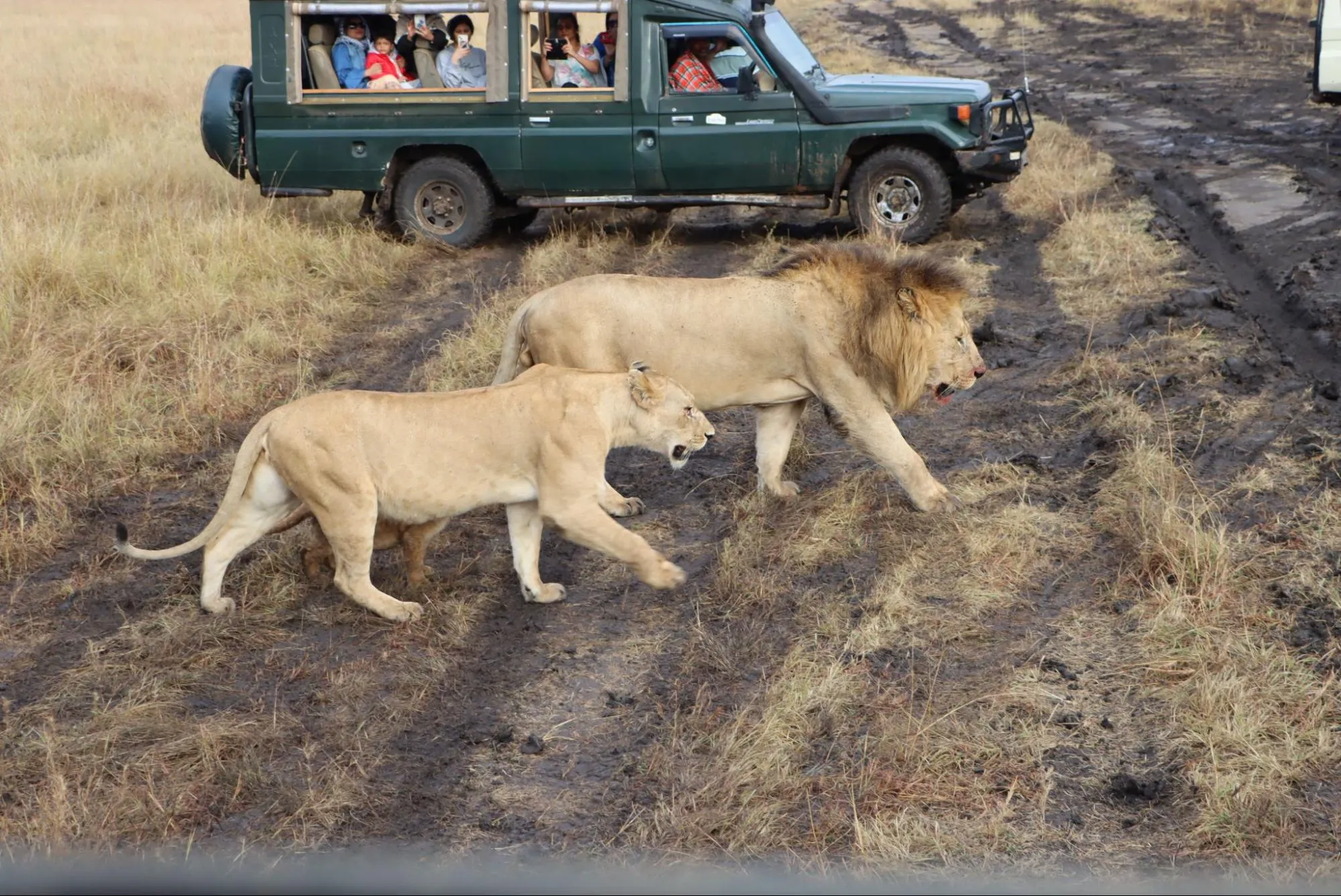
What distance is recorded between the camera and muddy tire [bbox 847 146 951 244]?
10086 mm

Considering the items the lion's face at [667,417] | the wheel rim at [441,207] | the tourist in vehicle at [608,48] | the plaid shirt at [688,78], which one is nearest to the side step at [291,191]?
the wheel rim at [441,207]

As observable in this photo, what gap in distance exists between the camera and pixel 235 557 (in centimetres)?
529

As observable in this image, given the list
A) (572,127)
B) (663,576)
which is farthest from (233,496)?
(572,127)

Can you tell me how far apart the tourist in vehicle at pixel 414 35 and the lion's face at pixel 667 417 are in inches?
226

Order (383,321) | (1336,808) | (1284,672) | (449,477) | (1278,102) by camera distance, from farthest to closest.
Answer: (1278,102) < (383,321) < (449,477) < (1284,672) < (1336,808)

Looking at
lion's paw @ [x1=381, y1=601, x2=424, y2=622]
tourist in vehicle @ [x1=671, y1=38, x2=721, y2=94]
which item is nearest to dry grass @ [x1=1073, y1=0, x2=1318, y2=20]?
tourist in vehicle @ [x1=671, y1=38, x2=721, y2=94]

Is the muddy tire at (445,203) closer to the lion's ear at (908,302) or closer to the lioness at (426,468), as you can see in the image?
the lion's ear at (908,302)

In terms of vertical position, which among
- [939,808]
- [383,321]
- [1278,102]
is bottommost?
[939,808]

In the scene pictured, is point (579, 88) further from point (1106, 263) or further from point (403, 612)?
point (403, 612)

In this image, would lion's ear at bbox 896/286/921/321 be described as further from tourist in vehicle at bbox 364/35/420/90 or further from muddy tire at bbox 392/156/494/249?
tourist in vehicle at bbox 364/35/420/90

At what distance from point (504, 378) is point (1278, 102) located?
40.6 feet

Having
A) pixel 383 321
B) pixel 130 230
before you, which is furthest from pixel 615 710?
pixel 130 230

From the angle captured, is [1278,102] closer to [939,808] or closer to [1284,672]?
[1284,672]

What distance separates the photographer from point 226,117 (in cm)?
1009
